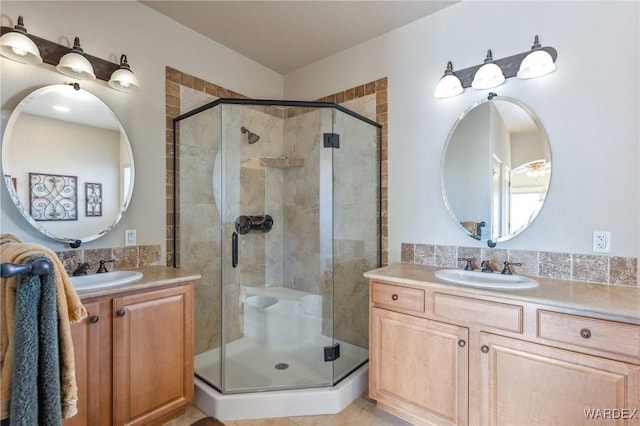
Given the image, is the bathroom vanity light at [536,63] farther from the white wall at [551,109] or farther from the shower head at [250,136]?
the shower head at [250,136]

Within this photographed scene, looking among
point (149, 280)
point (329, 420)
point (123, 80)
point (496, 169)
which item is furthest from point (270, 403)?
point (123, 80)

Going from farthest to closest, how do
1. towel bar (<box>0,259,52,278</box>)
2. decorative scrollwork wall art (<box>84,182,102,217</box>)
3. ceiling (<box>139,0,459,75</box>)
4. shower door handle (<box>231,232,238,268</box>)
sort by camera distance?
shower door handle (<box>231,232,238,268</box>) < ceiling (<box>139,0,459,75</box>) < decorative scrollwork wall art (<box>84,182,102,217</box>) < towel bar (<box>0,259,52,278</box>)

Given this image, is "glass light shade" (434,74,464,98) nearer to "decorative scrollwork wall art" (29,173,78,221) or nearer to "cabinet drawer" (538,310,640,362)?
"cabinet drawer" (538,310,640,362)

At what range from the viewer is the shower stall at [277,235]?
7.17 feet

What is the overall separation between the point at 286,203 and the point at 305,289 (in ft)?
2.37

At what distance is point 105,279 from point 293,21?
2195 millimetres

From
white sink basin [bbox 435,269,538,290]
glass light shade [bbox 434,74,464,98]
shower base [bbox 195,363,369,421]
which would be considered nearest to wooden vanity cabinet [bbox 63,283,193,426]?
shower base [bbox 195,363,369,421]

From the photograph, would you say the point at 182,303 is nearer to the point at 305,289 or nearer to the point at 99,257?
the point at 99,257

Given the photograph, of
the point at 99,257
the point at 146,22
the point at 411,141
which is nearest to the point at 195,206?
the point at 99,257

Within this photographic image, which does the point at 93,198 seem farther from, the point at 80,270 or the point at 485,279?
the point at 485,279

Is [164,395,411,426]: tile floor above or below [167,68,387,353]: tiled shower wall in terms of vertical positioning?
below

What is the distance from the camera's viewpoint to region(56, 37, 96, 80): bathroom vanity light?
175 centimetres

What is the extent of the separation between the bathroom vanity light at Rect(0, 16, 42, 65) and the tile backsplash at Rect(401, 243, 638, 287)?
2585 mm

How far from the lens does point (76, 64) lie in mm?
1769
